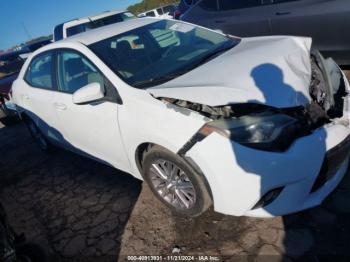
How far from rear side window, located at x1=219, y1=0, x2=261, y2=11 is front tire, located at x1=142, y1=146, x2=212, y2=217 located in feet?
12.0

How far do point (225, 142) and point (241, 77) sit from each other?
588 mm

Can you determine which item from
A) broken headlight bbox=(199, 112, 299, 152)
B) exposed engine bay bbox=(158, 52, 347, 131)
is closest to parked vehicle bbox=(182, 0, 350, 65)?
exposed engine bay bbox=(158, 52, 347, 131)

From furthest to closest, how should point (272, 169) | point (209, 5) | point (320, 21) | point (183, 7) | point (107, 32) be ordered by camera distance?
point (183, 7)
point (209, 5)
point (320, 21)
point (107, 32)
point (272, 169)

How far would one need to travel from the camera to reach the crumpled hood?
230cm

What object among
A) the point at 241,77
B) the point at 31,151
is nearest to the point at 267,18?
the point at 241,77

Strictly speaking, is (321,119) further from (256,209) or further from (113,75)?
(113,75)

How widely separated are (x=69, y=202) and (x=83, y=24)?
6529mm

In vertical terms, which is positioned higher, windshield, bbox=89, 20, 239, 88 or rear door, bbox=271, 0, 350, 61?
windshield, bbox=89, 20, 239, 88

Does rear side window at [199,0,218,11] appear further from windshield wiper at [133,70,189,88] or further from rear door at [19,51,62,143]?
windshield wiper at [133,70,189,88]

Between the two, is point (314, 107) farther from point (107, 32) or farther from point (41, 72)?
point (41, 72)

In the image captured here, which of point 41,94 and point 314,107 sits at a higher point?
point 41,94

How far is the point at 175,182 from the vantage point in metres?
2.80

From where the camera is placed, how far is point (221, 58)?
3.05m

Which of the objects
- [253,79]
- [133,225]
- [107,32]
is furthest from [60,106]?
[253,79]
